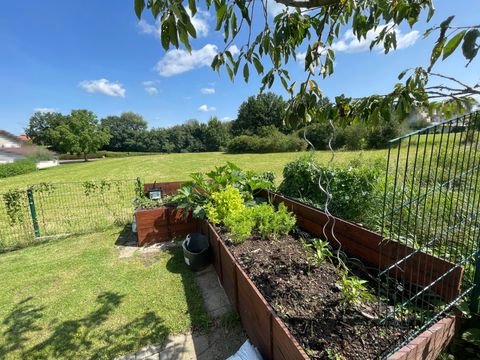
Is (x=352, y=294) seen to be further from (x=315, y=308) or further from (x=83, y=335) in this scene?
(x=83, y=335)

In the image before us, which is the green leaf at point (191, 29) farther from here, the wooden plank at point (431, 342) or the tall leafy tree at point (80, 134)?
the tall leafy tree at point (80, 134)

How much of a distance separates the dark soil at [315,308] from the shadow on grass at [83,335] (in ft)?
3.62

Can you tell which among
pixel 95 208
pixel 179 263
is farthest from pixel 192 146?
pixel 179 263

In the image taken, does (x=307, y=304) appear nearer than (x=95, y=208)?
Yes

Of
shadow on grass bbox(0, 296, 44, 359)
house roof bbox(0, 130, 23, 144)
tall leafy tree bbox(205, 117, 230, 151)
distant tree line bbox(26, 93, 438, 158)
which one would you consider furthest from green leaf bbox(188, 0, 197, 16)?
house roof bbox(0, 130, 23, 144)

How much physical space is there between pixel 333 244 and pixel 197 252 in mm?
1807

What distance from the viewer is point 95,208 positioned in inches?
276

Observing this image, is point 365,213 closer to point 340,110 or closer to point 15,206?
point 340,110

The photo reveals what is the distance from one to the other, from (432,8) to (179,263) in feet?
11.7

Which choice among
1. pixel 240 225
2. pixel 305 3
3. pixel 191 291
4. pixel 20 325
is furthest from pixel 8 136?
pixel 305 3

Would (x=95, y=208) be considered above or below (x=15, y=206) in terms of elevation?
below

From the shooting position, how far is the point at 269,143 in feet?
88.4

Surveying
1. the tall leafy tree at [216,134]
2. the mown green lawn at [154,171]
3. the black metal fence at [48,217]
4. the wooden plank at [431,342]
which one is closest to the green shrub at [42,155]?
the mown green lawn at [154,171]

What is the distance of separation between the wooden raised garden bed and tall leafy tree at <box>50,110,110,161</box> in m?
37.3
